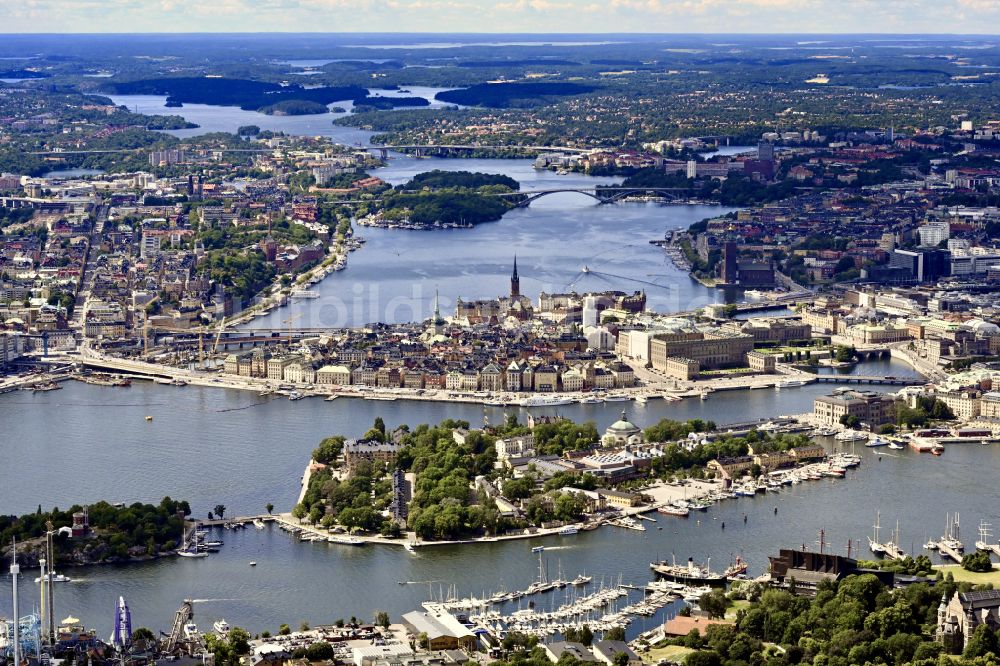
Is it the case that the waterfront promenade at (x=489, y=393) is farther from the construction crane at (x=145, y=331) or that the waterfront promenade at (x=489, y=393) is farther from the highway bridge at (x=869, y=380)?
the construction crane at (x=145, y=331)

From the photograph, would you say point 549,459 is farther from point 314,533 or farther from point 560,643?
point 560,643

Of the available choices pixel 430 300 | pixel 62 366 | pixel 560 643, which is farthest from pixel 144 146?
pixel 560 643

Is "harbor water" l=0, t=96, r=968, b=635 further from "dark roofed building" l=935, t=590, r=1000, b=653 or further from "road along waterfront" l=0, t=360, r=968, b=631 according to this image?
"dark roofed building" l=935, t=590, r=1000, b=653

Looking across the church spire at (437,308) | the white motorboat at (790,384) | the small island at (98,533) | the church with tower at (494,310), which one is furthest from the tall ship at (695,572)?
the church with tower at (494,310)

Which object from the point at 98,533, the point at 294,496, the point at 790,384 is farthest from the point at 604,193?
the point at 98,533

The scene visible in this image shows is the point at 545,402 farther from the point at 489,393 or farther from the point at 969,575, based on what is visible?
the point at 969,575

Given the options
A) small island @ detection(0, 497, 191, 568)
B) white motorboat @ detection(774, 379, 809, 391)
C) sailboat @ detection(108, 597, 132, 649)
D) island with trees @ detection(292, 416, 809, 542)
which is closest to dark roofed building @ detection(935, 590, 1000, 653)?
island with trees @ detection(292, 416, 809, 542)
